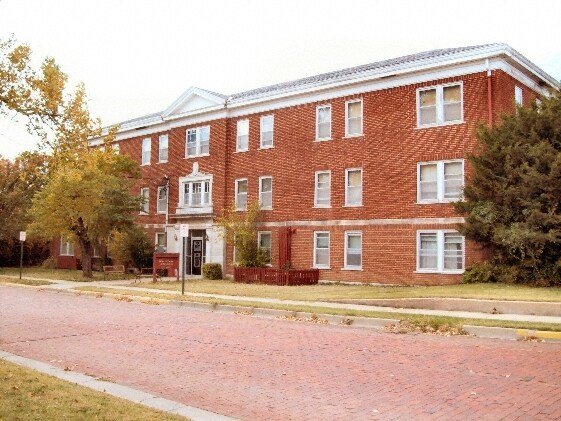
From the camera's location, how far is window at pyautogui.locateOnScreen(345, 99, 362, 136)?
94.8ft

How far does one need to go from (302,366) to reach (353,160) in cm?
2048

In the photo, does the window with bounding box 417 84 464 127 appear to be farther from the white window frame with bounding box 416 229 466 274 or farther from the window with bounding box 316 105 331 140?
the window with bounding box 316 105 331 140

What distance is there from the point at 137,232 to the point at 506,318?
26777 millimetres

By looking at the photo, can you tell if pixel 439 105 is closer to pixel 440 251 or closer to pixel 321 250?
pixel 440 251

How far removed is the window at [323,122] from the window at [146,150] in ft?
49.8

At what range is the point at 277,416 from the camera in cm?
652

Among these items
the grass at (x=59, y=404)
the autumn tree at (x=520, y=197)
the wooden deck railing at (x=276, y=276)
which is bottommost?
the grass at (x=59, y=404)

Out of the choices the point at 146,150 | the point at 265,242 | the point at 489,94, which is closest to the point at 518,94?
the point at 489,94

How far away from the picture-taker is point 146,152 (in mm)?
41219

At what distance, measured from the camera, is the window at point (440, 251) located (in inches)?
977

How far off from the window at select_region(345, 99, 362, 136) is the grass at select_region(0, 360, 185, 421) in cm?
2317

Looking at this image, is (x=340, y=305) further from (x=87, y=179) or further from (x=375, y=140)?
(x=87, y=179)

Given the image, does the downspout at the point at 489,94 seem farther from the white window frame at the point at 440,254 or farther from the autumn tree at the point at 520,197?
the white window frame at the point at 440,254

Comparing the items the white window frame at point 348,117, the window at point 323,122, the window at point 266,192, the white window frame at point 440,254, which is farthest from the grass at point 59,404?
the window at point 266,192
